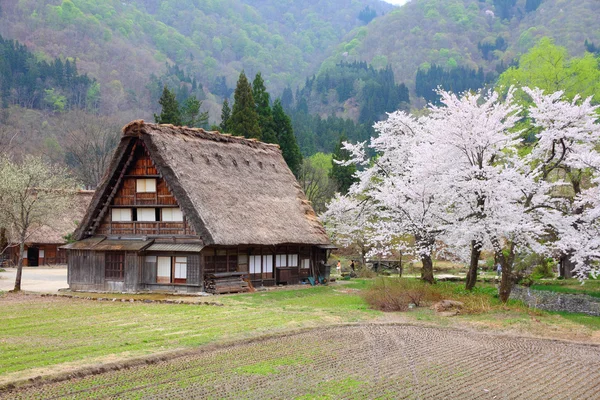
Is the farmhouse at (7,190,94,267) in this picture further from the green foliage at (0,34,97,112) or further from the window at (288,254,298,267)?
the green foliage at (0,34,97,112)

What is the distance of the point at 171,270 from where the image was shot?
102 feet

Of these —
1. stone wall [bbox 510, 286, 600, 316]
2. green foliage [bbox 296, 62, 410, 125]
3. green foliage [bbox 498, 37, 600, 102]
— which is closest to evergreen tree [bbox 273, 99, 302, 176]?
green foliage [bbox 498, 37, 600, 102]

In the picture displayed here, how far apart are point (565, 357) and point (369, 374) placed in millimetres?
6053

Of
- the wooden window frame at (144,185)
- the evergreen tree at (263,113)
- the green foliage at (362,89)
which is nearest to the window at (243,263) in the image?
the wooden window frame at (144,185)

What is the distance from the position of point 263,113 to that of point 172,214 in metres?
21.9

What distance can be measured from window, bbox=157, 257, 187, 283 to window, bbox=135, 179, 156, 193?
3.65 m

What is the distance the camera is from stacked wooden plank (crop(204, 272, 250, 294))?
3042 centimetres

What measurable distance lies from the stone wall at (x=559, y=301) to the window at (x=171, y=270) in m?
16.7

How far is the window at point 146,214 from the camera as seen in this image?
32.2m

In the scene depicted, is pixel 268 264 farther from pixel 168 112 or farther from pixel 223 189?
pixel 168 112

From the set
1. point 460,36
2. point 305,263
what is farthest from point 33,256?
point 460,36

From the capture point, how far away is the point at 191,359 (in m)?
14.8

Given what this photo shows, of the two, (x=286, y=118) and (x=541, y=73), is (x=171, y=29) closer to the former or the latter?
(x=286, y=118)

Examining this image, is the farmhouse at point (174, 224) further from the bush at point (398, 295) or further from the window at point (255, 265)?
the bush at point (398, 295)
